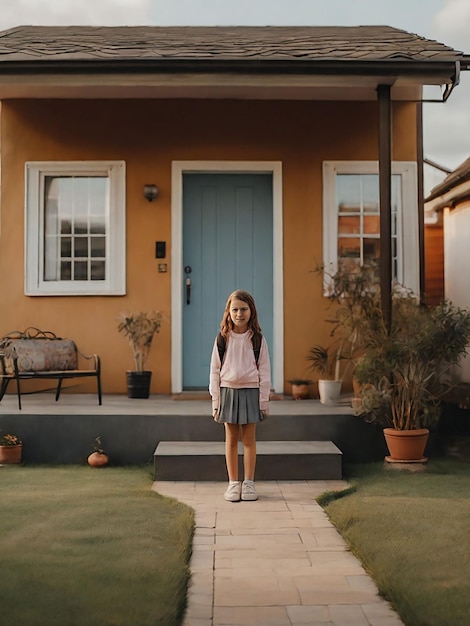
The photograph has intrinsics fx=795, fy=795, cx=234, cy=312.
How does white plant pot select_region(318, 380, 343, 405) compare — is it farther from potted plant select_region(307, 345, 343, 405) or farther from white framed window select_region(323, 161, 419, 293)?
white framed window select_region(323, 161, 419, 293)

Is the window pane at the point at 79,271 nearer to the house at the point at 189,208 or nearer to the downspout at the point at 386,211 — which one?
the house at the point at 189,208

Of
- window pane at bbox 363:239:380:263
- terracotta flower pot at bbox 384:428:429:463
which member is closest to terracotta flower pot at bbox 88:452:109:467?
terracotta flower pot at bbox 384:428:429:463

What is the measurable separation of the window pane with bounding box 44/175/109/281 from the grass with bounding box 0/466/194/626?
3.03 metres

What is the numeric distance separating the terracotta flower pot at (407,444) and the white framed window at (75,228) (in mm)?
3466

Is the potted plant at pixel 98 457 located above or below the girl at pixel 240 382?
below

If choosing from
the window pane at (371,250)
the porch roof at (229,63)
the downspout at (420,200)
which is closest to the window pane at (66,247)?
the porch roof at (229,63)

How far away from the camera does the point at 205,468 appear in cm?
640

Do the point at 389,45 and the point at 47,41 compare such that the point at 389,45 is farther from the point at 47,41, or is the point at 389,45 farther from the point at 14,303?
the point at 14,303

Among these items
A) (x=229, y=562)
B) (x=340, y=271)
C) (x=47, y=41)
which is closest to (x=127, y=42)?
(x=47, y=41)

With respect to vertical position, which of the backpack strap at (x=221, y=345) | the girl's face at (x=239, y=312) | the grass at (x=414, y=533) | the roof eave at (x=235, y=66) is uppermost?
the roof eave at (x=235, y=66)

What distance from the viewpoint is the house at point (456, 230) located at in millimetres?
9219

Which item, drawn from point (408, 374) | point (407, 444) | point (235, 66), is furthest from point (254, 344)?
point (235, 66)

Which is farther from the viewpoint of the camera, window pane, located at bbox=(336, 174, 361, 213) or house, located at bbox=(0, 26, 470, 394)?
window pane, located at bbox=(336, 174, 361, 213)

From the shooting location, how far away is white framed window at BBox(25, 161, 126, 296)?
8711 mm
